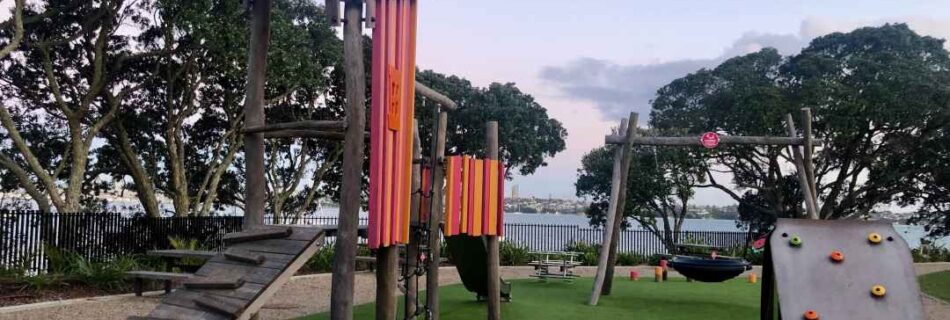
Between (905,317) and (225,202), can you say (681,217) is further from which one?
(905,317)

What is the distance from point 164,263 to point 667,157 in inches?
618

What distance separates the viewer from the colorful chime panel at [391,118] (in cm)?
496

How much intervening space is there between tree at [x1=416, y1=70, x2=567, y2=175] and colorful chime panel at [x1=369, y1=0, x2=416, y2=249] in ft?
56.6

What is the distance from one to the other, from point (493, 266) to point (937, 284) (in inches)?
443

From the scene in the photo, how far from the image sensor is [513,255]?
1761 centimetres

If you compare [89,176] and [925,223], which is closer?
[89,176]

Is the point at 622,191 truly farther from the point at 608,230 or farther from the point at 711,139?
the point at 711,139

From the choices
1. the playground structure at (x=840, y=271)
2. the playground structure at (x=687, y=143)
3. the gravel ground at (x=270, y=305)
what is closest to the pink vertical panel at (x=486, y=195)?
the playground structure at (x=840, y=271)

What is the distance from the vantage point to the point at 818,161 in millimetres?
22000

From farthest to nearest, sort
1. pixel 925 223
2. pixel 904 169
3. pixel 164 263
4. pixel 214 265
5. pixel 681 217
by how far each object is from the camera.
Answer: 1. pixel 681 217
2. pixel 925 223
3. pixel 904 169
4. pixel 164 263
5. pixel 214 265

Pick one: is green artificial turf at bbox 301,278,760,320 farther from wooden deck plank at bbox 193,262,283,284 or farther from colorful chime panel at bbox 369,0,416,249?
colorful chime panel at bbox 369,0,416,249

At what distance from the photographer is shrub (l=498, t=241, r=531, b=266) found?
57.5 feet

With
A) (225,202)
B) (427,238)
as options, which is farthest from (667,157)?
(427,238)

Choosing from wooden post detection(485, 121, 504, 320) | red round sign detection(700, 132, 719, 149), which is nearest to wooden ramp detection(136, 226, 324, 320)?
wooden post detection(485, 121, 504, 320)
